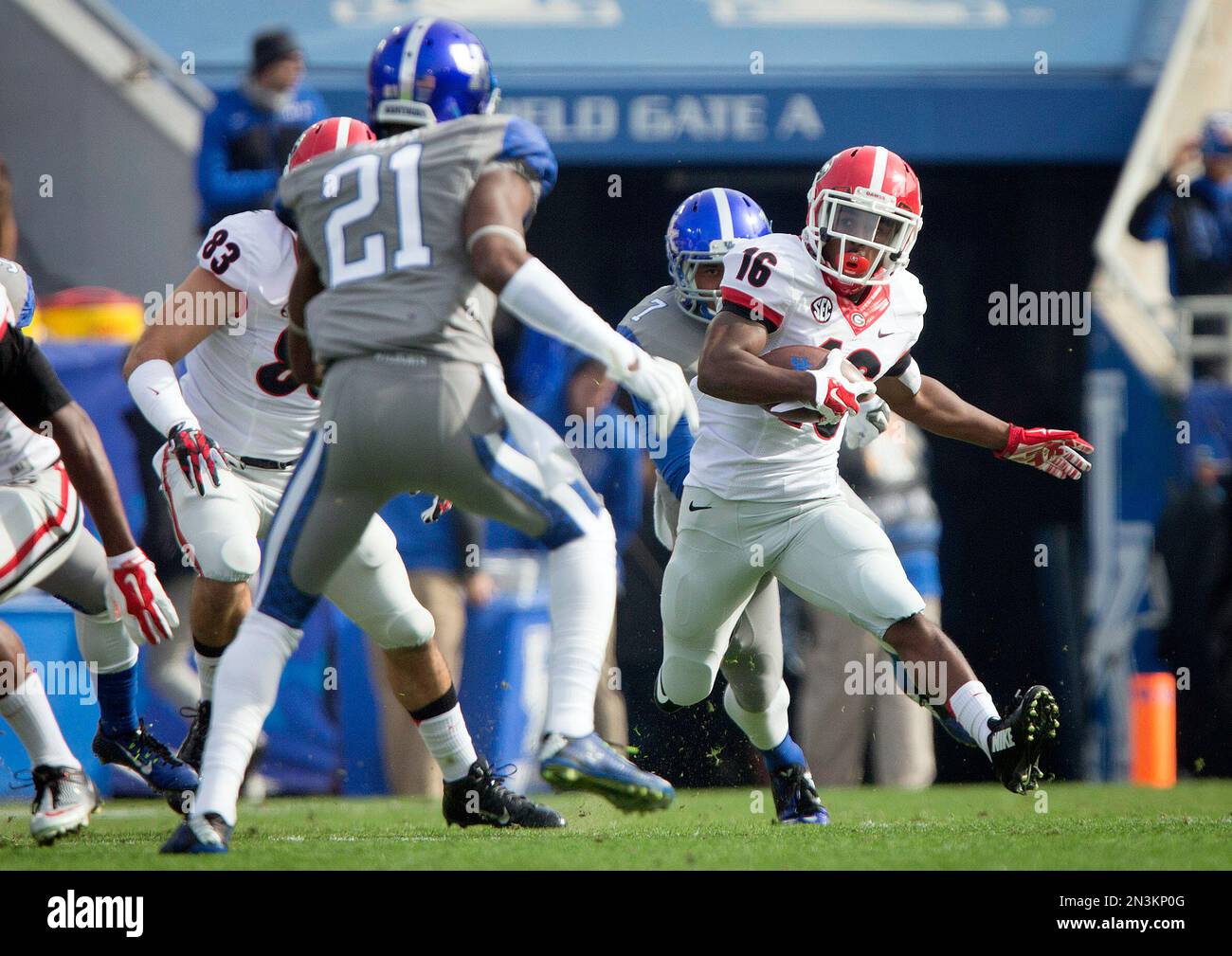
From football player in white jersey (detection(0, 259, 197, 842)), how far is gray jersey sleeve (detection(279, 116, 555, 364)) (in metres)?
0.88

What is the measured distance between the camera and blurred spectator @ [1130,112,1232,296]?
7387mm

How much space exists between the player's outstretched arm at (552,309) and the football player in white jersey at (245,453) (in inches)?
39.4

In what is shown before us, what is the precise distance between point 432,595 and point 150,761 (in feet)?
6.39

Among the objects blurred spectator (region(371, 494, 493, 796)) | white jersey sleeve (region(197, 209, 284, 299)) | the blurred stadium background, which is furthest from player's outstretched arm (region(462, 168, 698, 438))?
the blurred stadium background

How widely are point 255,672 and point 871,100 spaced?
449 centimetres

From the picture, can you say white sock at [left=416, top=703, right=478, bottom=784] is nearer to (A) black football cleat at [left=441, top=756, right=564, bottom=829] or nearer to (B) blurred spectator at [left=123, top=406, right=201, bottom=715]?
A: (A) black football cleat at [left=441, top=756, right=564, bottom=829]

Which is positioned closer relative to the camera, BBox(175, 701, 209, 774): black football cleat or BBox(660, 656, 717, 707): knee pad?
BBox(660, 656, 717, 707): knee pad

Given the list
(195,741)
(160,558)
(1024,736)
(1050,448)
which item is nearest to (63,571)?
(195,741)

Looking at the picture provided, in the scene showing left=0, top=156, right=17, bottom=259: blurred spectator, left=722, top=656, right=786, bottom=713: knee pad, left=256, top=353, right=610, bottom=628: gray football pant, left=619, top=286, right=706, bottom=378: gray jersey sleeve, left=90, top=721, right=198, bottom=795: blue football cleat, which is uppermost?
left=0, top=156, right=17, bottom=259: blurred spectator

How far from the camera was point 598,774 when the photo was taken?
11.1ft

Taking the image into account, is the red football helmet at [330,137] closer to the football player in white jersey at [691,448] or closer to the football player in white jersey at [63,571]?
the football player in white jersey at [63,571]

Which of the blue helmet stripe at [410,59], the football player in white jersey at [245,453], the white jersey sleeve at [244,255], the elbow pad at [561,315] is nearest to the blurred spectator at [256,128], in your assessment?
the football player in white jersey at [245,453]

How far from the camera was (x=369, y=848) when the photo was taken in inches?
162

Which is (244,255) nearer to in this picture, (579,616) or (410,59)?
(410,59)
